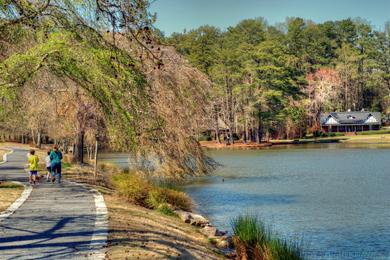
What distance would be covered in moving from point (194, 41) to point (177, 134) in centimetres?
7769

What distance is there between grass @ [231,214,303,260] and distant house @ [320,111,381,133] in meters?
87.5

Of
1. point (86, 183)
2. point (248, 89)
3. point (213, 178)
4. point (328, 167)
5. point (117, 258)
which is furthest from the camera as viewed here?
point (248, 89)

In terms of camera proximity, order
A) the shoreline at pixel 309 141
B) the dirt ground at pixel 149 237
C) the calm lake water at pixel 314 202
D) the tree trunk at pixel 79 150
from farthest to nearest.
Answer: the shoreline at pixel 309 141, the tree trunk at pixel 79 150, the calm lake water at pixel 314 202, the dirt ground at pixel 149 237

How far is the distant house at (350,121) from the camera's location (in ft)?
332

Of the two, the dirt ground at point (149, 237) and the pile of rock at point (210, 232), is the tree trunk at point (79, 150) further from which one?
the dirt ground at point (149, 237)

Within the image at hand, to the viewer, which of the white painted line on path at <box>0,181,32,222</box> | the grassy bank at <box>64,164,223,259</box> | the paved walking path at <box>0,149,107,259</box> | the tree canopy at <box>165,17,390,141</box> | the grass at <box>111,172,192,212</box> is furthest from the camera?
the tree canopy at <box>165,17,390,141</box>

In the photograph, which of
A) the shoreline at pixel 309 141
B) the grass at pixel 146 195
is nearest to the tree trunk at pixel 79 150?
the grass at pixel 146 195

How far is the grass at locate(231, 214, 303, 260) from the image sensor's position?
45.0 ft

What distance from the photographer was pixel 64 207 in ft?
54.9

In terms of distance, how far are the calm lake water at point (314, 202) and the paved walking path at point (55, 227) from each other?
5.94 meters

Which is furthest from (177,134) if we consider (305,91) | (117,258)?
(305,91)

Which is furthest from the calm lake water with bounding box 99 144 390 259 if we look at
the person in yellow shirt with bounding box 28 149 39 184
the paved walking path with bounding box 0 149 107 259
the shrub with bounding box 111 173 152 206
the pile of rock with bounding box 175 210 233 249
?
the person in yellow shirt with bounding box 28 149 39 184

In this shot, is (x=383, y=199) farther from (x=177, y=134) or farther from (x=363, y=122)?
(x=363, y=122)

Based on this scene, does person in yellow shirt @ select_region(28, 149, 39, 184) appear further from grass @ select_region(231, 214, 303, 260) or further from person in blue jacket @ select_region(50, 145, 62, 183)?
grass @ select_region(231, 214, 303, 260)
